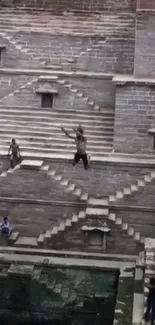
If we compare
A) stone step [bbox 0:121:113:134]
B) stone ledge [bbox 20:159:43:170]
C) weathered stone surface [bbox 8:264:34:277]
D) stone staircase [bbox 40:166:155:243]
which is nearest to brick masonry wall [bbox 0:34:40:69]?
stone step [bbox 0:121:113:134]

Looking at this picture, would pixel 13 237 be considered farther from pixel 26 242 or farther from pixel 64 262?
pixel 64 262

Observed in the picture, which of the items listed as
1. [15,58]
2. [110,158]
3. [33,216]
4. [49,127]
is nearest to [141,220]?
[110,158]

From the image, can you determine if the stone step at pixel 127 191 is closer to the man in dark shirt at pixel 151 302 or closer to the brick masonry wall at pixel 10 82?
the brick masonry wall at pixel 10 82

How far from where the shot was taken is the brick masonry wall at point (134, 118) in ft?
80.7

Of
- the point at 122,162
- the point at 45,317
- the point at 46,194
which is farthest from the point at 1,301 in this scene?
the point at 122,162

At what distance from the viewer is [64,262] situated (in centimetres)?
2261

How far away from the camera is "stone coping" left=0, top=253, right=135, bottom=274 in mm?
22344

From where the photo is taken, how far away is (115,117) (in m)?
24.7

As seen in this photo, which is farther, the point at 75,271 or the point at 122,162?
the point at 122,162

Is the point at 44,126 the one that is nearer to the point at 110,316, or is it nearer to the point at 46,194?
the point at 46,194

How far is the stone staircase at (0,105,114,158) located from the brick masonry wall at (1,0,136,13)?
529cm

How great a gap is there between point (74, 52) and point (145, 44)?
372 centimetres

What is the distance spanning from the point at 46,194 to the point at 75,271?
3.00m

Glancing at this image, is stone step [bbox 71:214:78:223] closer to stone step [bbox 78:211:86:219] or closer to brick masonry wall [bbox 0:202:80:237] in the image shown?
stone step [bbox 78:211:86:219]
